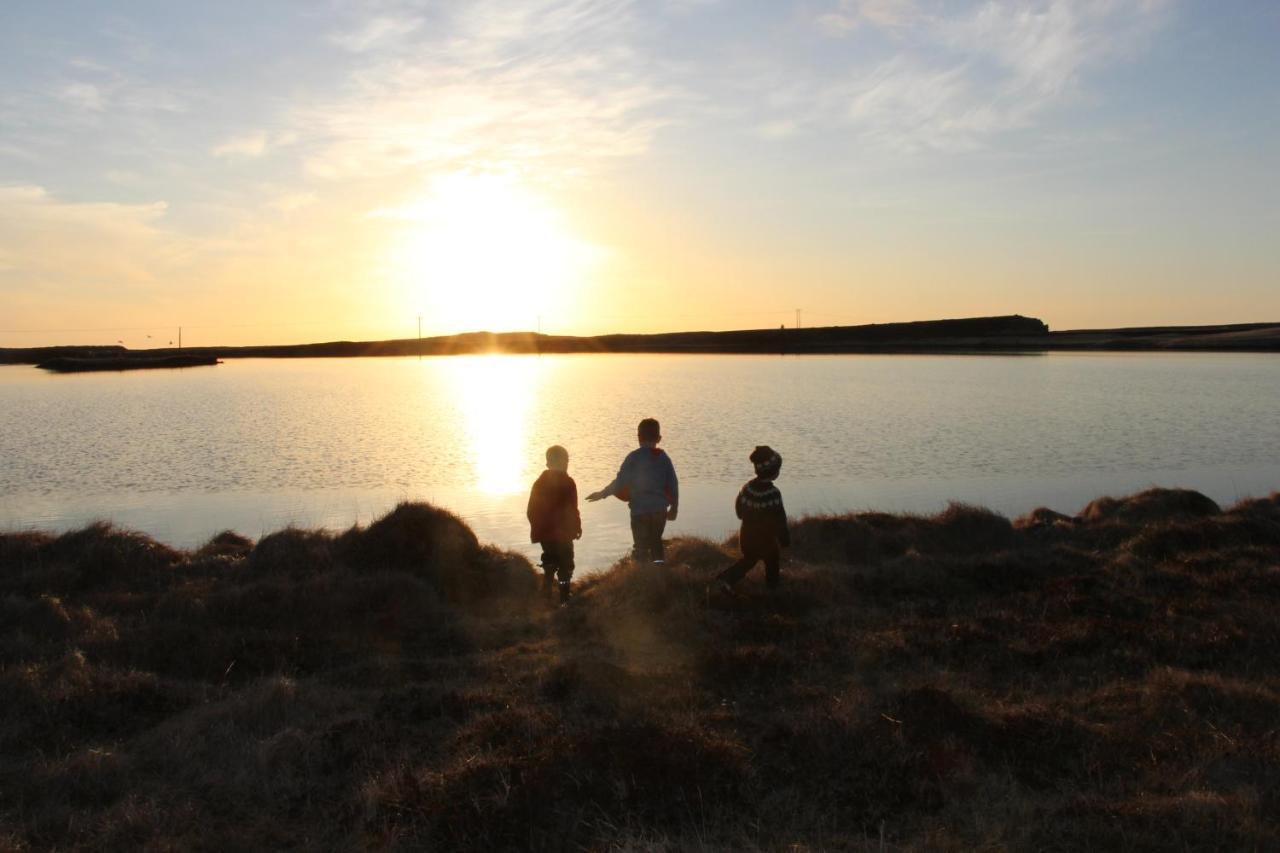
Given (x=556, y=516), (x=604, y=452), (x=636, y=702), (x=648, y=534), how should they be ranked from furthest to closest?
(x=604, y=452)
(x=648, y=534)
(x=556, y=516)
(x=636, y=702)

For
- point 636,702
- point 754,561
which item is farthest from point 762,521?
point 636,702

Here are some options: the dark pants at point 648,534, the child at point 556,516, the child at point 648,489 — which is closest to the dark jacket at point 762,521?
the child at point 648,489

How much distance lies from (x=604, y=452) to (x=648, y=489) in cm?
2118

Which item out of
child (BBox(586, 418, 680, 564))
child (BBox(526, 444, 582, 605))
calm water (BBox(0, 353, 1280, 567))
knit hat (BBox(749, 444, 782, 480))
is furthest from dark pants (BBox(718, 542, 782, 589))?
calm water (BBox(0, 353, 1280, 567))

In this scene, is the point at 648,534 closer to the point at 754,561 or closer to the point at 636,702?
the point at 754,561

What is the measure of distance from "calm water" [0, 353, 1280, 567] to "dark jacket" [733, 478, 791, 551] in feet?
17.6

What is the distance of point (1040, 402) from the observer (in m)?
50.9

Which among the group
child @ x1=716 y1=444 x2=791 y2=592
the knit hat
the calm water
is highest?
the knit hat

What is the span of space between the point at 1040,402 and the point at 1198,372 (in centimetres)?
3785

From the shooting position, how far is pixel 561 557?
495 inches

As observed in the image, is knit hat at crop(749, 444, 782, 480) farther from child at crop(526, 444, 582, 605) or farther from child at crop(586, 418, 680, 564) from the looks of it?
child at crop(526, 444, 582, 605)

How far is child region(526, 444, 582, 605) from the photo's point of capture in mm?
12359

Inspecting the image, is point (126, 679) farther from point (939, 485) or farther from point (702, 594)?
point (939, 485)

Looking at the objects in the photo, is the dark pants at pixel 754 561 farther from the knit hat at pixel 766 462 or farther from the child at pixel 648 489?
the child at pixel 648 489
